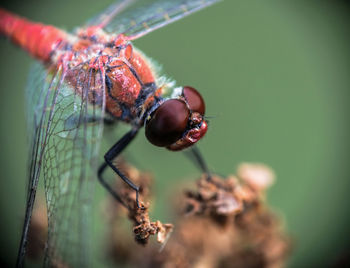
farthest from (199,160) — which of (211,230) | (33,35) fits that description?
(33,35)

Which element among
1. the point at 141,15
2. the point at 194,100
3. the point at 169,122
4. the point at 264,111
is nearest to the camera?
the point at 169,122

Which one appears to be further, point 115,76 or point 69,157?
point 115,76

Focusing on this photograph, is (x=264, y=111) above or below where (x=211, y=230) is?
above

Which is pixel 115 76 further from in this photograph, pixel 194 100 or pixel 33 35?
pixel 33 35

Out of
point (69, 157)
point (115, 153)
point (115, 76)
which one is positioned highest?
point (115, 76)

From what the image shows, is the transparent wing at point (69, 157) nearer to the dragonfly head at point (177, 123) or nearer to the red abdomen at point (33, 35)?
the dragonfly head at point (177, 123)

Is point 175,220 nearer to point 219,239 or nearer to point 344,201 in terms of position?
point 219,239

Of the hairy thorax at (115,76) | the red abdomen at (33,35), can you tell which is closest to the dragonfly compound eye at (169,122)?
the hairy thorax at (115,76)
